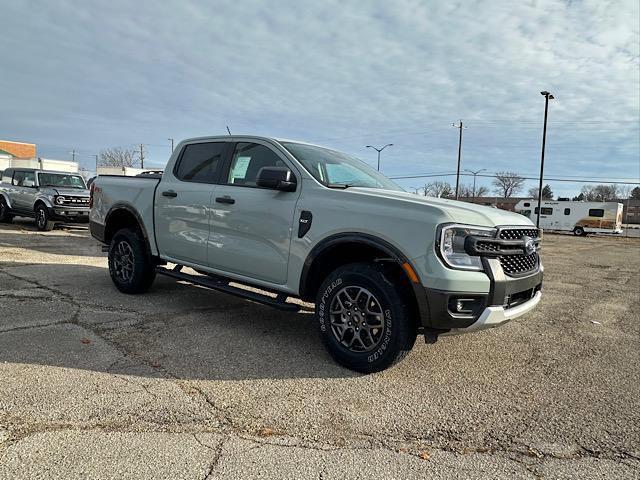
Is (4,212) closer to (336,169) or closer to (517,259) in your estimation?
(336,169)

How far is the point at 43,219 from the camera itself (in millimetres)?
13695

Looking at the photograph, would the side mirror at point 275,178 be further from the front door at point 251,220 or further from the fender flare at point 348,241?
the fender flare at point 348,241

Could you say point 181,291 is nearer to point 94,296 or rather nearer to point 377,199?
point 94,296

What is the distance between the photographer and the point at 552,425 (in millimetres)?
A: 3133

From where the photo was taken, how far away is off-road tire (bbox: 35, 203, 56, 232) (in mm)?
13570

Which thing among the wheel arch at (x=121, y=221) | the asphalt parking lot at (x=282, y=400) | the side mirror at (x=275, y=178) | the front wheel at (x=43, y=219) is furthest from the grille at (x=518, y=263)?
the front wheel at (x=43, y=219)

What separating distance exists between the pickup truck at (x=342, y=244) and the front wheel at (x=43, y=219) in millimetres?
9613

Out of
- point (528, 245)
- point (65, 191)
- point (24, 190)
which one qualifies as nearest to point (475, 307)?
point (528, 245)

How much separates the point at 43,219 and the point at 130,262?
9481 mm

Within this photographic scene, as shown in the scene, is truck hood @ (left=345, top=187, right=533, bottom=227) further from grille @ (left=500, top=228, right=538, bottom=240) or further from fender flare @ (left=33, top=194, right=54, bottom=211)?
fender flare @ (left=33, top=194, right=54, bottom=211)

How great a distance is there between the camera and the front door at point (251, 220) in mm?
4340

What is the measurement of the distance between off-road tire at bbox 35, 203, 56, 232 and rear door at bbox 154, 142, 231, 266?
32.2ft

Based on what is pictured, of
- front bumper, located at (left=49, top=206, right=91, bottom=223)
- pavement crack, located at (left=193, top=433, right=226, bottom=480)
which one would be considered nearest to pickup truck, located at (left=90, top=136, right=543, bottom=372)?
pavement crack, located at (left=193, top=433, right=226, bottom=480)

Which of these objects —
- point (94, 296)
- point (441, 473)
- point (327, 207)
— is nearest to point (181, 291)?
point (94, 296)
